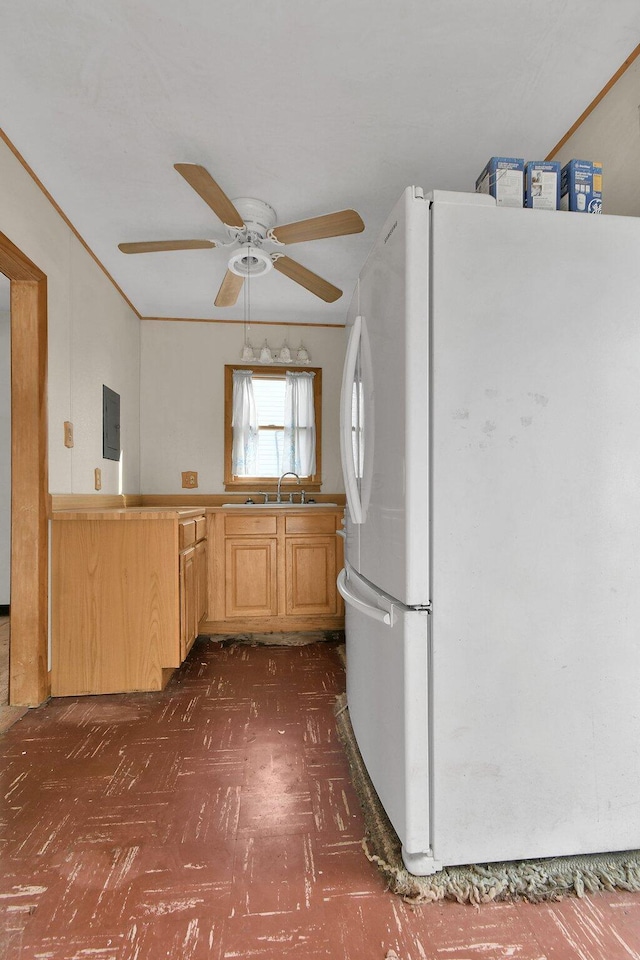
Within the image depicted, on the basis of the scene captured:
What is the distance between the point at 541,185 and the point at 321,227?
3.83ft

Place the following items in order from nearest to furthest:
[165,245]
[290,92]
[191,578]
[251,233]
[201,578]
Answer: [290,92]
[165,245]
[251,233]
[191,578]
[201,578]

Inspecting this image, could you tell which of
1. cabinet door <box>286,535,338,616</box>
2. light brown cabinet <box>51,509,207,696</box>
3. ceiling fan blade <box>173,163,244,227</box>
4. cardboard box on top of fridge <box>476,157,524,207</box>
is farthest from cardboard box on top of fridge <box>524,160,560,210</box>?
cabinet door <box>286,535,338,616</box>

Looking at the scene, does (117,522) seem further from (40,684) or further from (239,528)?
(239,528)

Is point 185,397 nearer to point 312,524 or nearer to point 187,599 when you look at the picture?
point 312,524

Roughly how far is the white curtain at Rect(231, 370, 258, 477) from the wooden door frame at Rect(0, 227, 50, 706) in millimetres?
1853

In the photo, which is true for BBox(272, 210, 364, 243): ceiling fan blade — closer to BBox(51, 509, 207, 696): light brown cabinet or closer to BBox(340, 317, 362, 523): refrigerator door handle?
BBox(340, 317, 362, 523): refrigerator door handle

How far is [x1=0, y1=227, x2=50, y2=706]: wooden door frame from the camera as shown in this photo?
236cm

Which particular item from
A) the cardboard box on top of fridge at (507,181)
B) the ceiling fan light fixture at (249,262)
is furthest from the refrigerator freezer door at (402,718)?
the ceiling fan light fixture at (249,262)

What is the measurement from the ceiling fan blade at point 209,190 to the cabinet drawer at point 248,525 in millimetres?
1865

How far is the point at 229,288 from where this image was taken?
115 inches

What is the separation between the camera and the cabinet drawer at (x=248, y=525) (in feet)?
11.4

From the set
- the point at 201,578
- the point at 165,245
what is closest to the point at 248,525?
the point at 201,578

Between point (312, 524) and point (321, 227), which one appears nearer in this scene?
point (321, 227)

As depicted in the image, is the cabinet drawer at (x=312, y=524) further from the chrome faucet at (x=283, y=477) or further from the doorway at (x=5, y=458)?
the doorway at (x=5, y=458)
